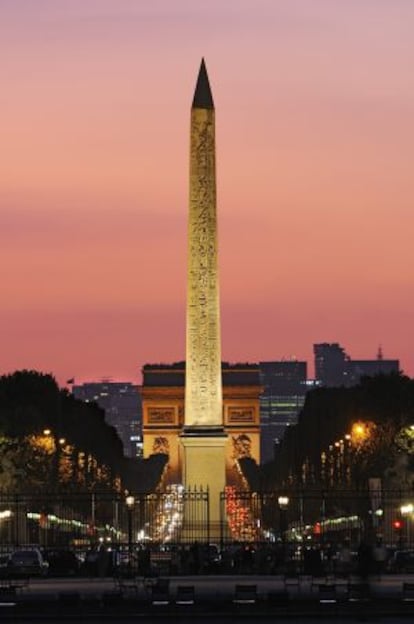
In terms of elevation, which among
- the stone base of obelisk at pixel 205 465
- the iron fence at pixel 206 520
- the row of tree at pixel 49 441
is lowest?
the iron fence at pixel 206 520

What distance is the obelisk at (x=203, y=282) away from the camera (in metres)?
67.2

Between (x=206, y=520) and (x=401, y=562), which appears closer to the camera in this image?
(x=401, y=562)

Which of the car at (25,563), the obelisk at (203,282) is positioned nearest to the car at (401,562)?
the car at (25,563)

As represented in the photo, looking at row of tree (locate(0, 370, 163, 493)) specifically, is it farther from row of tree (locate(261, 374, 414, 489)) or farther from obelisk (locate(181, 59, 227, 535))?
row of tree (locate(261, 374, 414, 489))

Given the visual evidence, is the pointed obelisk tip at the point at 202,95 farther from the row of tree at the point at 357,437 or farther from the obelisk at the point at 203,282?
the row of tree at the point at 357,437

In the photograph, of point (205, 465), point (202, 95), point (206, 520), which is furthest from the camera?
point (205, 465)

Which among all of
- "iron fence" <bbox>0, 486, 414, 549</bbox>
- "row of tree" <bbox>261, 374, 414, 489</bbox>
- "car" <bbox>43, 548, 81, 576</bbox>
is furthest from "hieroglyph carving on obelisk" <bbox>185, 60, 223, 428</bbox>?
"row of tree" <bbox>261, 374, 414, 489</bbox>

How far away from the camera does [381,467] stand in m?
85.9

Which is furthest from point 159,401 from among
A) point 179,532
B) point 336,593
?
point 336,593

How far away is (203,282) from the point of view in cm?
6731

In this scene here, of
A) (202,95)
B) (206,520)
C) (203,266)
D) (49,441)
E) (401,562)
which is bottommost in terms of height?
(401,562)

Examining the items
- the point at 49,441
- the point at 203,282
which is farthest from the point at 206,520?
the point at 49,441

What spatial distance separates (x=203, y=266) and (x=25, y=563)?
14.6 metres

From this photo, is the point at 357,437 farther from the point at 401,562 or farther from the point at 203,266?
the point at 401,562
